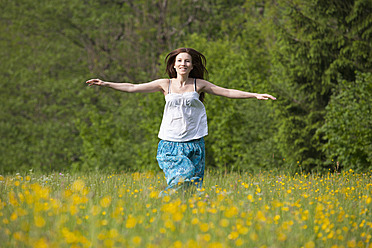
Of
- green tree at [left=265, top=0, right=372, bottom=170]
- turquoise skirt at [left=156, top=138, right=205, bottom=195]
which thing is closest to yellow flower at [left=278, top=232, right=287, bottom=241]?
turquoise skirt at [left=156, top=138, right=205, bottom=195]

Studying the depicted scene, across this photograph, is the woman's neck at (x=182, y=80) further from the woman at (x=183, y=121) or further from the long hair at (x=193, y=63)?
the long hair at (x=193, y=63)

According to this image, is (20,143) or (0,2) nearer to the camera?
(20,143)

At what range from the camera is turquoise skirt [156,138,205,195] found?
5062 millimetres

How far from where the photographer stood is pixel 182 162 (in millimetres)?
5133

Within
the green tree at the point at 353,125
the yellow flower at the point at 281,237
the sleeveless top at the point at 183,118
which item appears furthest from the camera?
the green tree at the point at 353,125

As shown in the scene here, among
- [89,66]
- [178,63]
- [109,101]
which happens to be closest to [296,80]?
[178,63]

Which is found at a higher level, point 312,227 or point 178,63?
point 178,63

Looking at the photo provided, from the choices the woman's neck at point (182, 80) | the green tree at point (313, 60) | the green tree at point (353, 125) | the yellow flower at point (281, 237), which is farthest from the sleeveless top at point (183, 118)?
the green tree at point (313, 60)

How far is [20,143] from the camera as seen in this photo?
1833 centimetres

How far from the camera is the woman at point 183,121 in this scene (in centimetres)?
516

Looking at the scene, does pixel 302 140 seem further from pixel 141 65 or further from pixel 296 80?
pixel 141 65

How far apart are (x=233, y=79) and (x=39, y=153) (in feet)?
28.9

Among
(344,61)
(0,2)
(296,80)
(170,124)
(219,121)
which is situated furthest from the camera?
(0,2)

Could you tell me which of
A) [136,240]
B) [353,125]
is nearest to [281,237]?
[136,240]
